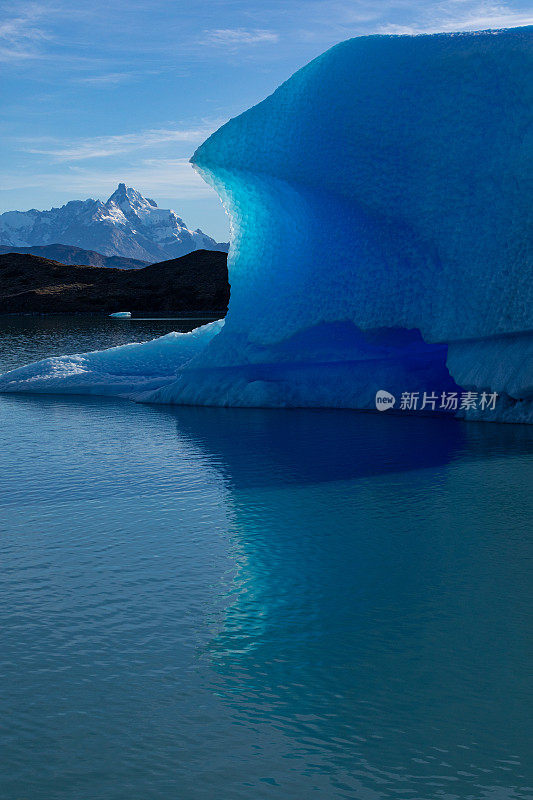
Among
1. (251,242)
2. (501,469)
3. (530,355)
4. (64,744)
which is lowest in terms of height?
(64,744)

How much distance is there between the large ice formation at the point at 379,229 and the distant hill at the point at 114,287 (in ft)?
164

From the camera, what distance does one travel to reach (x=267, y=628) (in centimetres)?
483

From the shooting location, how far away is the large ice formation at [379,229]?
10750mm

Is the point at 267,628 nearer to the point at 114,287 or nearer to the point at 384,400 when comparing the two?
the point at 384,400

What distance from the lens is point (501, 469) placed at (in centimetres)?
864

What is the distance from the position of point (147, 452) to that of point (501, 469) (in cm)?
391

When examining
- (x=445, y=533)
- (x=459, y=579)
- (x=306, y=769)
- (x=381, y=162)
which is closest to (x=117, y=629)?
(x=306, y=769)

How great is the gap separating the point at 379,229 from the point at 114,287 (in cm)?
6536

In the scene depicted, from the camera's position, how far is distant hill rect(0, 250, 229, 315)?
69.6 meters

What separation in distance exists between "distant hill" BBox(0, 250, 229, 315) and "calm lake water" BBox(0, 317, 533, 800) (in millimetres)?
55415

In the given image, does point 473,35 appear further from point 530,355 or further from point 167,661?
point 167,661

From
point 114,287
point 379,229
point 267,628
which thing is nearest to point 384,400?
point 379,229

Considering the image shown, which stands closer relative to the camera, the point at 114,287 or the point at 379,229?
the point at 379,229

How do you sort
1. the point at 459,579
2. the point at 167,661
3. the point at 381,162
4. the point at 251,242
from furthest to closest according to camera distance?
the point at 251,242, the point at 381,162, the point at 459,579, the point at 167,661
